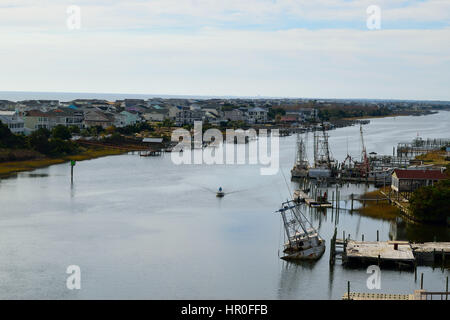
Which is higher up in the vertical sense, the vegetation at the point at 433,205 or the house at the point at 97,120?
the house at the point at 97,120

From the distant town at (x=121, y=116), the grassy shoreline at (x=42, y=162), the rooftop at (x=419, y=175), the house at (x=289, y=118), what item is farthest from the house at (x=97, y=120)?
the rooftop at (x=419, y=175)

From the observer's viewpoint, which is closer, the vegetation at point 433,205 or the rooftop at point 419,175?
the vegetation at point 433,205

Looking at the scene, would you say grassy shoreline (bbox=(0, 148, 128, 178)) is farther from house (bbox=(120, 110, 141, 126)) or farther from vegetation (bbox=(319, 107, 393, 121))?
vegetation (bbox=(319, 107, 393, 121))

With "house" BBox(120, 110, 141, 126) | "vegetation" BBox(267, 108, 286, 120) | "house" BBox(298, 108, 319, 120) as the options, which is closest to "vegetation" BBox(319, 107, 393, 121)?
"house" BBox(298, 108, 319, 120)

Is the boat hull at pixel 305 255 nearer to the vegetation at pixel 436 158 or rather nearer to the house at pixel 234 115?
the vegetation at pixel 436 158

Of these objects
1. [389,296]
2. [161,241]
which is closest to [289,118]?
[161,241]

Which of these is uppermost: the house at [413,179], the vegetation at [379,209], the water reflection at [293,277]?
the house at [413,179]

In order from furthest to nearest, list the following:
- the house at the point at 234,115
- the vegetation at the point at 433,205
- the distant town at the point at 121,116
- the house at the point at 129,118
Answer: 1. the house at the point at 234,115
2. the house at the point at 129,118
3. the distant town at the point at 121,116
4. the vegetation at the point at 433,205

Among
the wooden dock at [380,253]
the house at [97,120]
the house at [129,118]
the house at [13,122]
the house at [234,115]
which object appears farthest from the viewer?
the house at [234,115]

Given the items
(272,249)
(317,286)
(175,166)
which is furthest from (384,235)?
(175,166)
